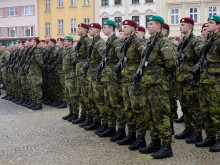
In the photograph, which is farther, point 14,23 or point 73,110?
point 14,23

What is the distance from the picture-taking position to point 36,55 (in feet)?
41.0

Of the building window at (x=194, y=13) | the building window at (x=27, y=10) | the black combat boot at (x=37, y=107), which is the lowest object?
the black combat boot at (x=37, y=107)

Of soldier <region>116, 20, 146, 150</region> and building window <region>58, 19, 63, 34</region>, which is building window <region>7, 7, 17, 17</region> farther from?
soldier <region>116, 20, 146, 150</region>

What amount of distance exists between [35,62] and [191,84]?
674 cm

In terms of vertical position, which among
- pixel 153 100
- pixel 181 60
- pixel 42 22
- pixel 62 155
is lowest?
pixel 62 155

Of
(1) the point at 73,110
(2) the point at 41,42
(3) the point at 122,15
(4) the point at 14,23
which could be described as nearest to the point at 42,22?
(4) the point at 14,23

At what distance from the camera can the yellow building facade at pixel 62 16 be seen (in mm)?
43375

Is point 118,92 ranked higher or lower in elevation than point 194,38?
lower

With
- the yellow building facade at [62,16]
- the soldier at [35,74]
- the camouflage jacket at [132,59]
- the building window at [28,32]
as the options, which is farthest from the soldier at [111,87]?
the building window at [28,32]

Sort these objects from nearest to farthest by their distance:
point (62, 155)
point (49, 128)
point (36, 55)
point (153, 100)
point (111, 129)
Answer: point (153, 100) → point (62, 155) → point (111, 129) → point (49, 128) → point (36, 55)

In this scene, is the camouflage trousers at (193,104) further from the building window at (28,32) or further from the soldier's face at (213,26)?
the building window at (28,32)

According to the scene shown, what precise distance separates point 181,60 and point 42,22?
40434 mm

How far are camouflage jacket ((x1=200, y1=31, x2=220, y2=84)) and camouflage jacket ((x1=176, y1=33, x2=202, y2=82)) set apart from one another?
721 millimetres

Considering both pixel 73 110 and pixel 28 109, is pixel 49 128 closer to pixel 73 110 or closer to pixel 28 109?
pixel 73 110
